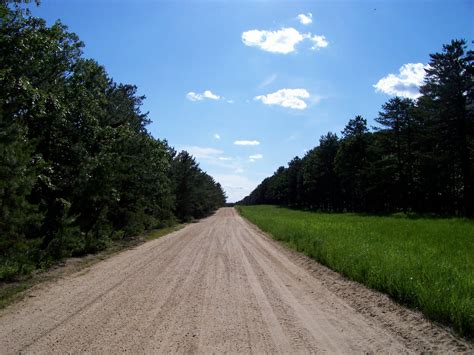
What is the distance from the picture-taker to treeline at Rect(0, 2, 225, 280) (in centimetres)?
1077

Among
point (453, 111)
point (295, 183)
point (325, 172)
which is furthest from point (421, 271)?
point (295, 183)

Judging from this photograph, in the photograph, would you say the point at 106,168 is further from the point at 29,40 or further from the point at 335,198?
the point at 335,198

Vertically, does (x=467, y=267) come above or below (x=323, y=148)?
below

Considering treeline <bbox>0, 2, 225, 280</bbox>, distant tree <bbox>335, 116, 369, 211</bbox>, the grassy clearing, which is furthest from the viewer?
distant tree <bbox>335, 116, 369, 211</bbox>

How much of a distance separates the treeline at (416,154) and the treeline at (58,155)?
28.6m

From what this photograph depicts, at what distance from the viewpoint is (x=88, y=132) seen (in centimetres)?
1806

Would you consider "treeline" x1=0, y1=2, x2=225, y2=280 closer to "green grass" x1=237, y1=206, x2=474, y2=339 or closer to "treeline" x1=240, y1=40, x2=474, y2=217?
"green grass" x1=237, y1=206, x2=474, y2=339

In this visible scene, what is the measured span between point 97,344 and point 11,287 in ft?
20.5

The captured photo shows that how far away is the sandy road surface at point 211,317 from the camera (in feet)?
19.4

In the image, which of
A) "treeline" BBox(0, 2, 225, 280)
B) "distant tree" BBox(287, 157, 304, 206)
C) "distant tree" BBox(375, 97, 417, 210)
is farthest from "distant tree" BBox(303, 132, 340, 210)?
"treeline" BBox(0, 2, 225, 280)

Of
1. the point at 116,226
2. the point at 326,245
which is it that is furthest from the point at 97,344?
the point at 116,226

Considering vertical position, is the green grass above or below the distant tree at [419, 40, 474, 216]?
below

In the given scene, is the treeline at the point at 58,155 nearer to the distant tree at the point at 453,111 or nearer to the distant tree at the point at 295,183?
the distant tree at the point at 453,111

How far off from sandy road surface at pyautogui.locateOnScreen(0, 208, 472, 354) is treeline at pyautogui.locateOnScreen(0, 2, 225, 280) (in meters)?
2.79
